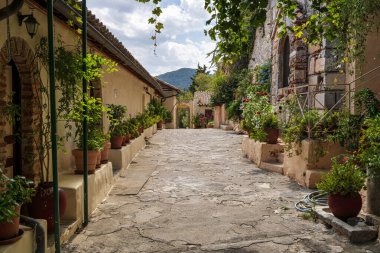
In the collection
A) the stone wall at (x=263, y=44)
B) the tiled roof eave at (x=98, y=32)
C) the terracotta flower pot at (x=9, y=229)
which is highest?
the stone wall at (x=263, y=44)

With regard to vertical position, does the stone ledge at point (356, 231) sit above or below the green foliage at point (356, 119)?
below

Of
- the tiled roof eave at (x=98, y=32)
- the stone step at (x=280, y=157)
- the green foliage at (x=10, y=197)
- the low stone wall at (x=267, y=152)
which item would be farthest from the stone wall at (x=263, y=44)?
the green foliage at (x=10, y=197)

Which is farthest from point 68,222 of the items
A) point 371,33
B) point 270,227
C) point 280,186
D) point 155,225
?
point 371,33

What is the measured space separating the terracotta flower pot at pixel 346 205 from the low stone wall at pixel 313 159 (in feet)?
6.47

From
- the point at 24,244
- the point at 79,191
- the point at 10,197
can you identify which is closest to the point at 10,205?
the point at 10,197

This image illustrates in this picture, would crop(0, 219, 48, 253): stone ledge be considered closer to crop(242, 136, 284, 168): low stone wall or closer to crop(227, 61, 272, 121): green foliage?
crop(242, 136, 284, 168): low stone wall

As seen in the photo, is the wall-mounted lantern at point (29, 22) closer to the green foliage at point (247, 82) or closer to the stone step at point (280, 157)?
the stone step at point (280, 157)

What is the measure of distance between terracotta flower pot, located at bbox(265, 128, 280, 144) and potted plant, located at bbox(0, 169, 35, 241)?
654 cm

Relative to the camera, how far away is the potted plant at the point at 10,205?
8.17ft

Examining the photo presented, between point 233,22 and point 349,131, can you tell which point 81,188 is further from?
point 349,131

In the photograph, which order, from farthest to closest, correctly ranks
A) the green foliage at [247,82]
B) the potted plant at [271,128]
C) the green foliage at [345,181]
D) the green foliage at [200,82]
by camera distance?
the green foliage at [200,82], the green foliage at [247,82], the potted plant at [271,128], the green foliage at [345,181]

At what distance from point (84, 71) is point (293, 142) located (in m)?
4.34

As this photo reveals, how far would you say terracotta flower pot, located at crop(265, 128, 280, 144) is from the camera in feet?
27.9

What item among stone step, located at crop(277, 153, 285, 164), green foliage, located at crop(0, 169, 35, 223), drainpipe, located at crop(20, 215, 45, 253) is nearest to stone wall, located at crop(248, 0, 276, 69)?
stone step, located at crop(277, 153, 285, 164)
